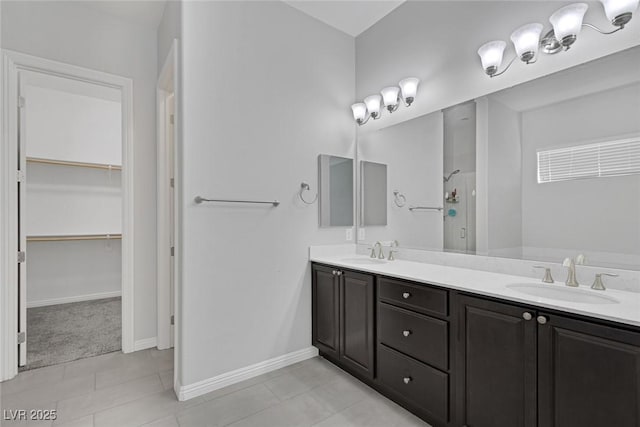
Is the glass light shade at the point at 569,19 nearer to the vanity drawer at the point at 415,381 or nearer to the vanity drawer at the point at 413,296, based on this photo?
the vanity drawer at the point at 413,296

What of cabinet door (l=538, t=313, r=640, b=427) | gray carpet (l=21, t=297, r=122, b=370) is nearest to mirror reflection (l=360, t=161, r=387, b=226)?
cabinet door (l=538, t=313, r=640, b=427)

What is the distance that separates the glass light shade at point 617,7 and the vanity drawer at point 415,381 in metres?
1.90

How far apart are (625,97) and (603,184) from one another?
0.41m

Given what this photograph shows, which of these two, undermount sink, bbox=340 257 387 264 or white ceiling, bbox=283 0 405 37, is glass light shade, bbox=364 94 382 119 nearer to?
white ceiling, bbox=283 0 405 37

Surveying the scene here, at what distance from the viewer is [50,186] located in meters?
4.00

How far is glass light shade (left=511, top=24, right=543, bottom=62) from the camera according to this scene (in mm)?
1665

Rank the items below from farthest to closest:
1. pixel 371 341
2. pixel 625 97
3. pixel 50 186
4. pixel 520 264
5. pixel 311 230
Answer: pixel 50 186 < pixel 311 230 < pixel 371 341 < pixel 520 264 < pixel 625 97

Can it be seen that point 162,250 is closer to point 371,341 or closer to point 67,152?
point 371,341

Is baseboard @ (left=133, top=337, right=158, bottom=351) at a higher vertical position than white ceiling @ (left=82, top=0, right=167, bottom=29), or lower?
lower

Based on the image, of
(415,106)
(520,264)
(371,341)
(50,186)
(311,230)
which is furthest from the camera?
(50,186)

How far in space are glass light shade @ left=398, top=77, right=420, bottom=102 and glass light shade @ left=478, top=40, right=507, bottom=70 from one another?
56 centimetres

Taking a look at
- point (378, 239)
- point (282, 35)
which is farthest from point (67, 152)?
point (378, 239)

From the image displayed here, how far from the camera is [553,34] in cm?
165

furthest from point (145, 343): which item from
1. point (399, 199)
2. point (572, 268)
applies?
point (572, 268)
